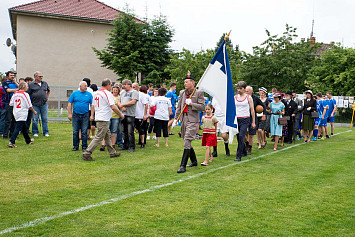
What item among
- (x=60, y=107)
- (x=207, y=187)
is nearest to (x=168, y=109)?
(x=207, y=187)

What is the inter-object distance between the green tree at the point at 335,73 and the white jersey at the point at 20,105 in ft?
98.1

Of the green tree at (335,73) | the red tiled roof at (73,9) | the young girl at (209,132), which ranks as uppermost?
the red tiled roof at (73,9)

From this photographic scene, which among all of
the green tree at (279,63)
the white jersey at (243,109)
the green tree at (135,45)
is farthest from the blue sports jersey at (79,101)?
the green tree at (279,63)

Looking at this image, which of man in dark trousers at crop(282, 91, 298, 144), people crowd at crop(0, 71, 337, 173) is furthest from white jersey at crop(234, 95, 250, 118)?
man in dark trousers at crop(282, 91, 298, 144)

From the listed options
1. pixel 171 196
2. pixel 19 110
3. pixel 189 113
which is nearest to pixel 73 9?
pixel 19 110

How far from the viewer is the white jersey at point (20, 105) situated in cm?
1138

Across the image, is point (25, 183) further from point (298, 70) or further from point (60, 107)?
point (298, 70)

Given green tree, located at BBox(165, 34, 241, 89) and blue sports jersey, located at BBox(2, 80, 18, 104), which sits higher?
green tree, located at BBox(165, 34, 241, 89)

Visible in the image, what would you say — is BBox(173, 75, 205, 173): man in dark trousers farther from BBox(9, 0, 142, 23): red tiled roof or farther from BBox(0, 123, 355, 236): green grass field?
BBox(9, 0, 142, 23): red tiled roof

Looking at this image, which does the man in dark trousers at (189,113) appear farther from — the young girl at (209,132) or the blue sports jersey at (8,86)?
the blue sports jersey at (8,86)

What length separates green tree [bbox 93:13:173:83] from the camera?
3347 centimetres

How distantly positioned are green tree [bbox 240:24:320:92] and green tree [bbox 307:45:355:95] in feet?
4.01

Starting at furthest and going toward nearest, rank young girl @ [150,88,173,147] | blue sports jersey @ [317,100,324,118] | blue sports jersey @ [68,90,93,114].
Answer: blue sports jersey @ [317,100,324,118] < young girl @ [150,88,173,147] < blue sports jersey @ [68,90,93,114]

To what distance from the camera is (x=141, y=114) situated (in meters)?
12.0
